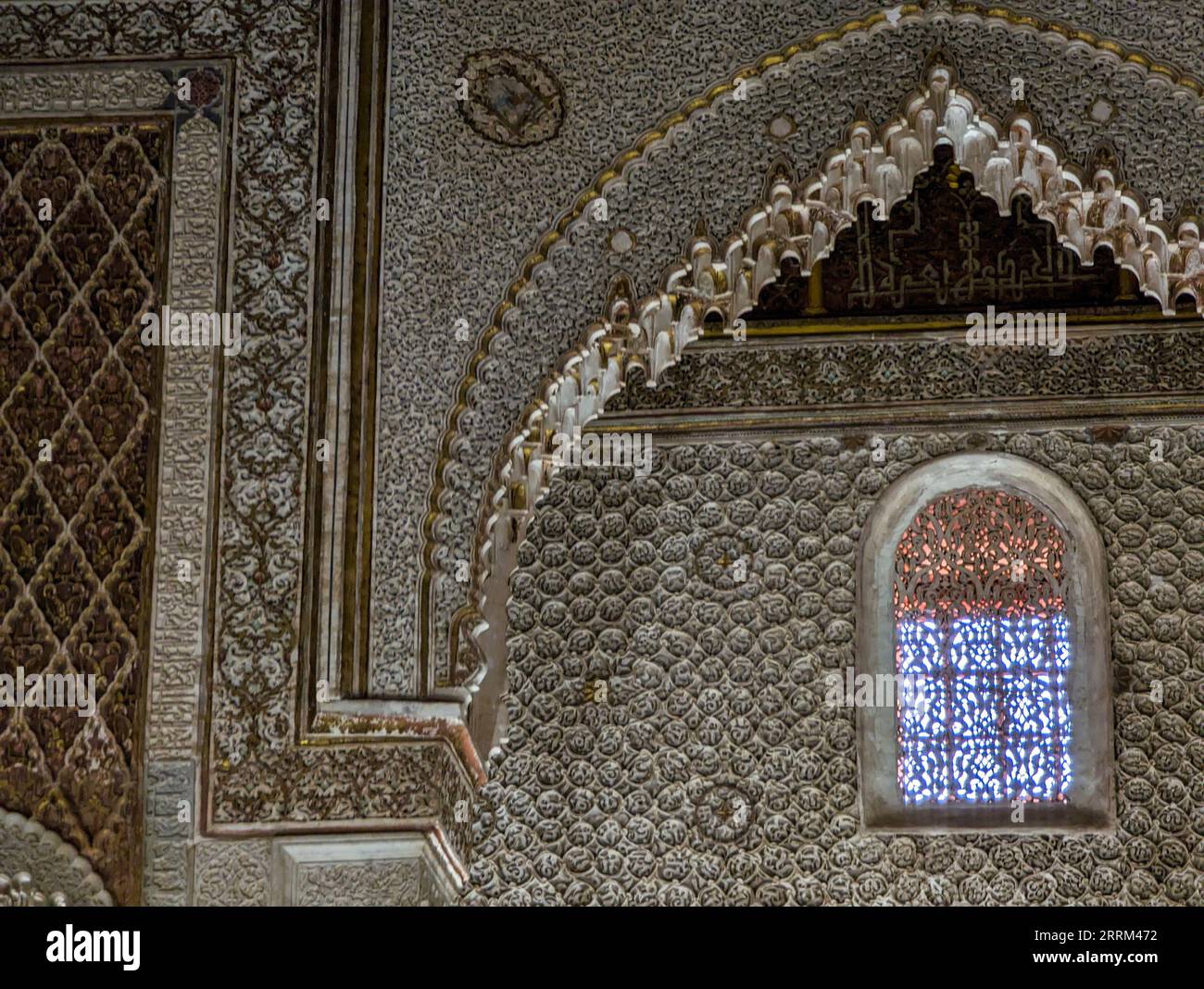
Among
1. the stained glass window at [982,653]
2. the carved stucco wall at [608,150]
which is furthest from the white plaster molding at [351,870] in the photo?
the stained glass window at [982,653]

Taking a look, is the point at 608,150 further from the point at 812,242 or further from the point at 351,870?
the point at 351,870

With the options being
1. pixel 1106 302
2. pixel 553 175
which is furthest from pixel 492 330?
pixel 1106 302

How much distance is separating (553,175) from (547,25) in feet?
1.47

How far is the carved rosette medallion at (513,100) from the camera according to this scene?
5.36 meters

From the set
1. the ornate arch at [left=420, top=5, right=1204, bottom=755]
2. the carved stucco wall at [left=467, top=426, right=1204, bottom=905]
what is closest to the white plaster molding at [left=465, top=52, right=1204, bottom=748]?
the ornate arch at [left=420, top=5, right=1204, bottom=755]

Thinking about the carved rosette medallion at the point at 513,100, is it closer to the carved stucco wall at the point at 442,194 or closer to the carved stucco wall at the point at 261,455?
the carved stucco wall at the point at 442,194

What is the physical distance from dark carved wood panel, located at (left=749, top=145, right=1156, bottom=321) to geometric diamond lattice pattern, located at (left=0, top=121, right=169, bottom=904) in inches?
103

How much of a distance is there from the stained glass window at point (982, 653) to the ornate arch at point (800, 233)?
5.39 ft

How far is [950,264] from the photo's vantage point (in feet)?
23.2

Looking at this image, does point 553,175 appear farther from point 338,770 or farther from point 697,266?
point 338,770

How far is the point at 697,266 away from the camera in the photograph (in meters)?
5.25
